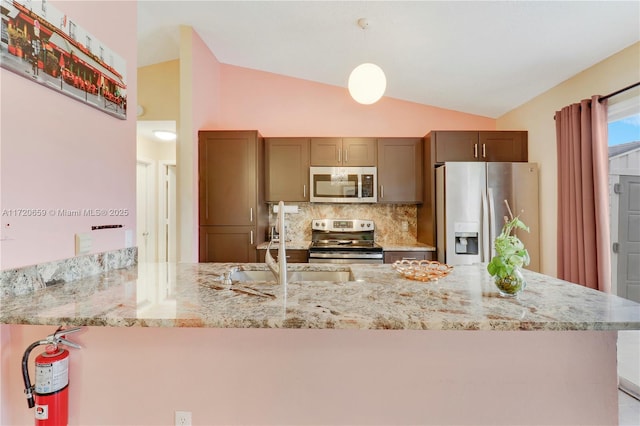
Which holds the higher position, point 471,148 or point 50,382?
point 471,148

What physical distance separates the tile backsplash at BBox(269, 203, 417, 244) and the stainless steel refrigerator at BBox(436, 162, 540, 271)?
2.65 feet

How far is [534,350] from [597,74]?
8.06 feet

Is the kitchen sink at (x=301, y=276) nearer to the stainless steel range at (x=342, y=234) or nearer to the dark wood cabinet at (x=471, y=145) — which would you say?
the stainless steel range at (x=342, y=234)

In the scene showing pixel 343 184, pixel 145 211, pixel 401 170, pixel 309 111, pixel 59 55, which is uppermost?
pixel 309 111

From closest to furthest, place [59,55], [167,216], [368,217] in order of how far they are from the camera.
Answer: [59,55], [368,217], [167,216]

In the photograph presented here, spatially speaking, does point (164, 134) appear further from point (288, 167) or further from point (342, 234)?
point (342, 234)

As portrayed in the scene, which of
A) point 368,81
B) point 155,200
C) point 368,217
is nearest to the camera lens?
point 368,81

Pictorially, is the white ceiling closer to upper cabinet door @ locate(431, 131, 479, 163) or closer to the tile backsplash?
upper cabinet door @ locate(431, 131, 479, 163)

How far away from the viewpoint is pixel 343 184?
3.46 metres

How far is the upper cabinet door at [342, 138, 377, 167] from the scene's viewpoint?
3482 millimetres

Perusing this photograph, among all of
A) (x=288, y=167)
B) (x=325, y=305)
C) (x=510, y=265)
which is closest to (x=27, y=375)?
(x=325, y=305)

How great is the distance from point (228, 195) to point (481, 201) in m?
2.64

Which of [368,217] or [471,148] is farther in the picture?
[368,217]

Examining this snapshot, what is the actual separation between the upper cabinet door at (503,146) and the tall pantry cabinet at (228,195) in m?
2.52
